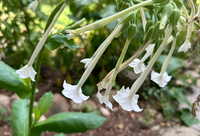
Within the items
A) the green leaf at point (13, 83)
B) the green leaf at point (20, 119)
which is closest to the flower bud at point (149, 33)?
the green leaf at point (13, 83)

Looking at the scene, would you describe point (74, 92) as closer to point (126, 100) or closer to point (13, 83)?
point (126, 100)

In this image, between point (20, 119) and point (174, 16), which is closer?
point (174, 16)

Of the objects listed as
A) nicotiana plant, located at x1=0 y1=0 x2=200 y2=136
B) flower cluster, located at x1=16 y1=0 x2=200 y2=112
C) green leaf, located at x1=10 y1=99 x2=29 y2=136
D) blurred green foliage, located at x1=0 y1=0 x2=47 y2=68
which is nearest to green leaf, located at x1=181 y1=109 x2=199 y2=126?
nicotiana plant, located at x1=0 y1=0 x2=200 y2=136

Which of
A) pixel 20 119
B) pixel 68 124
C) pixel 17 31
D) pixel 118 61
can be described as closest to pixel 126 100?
pixel 118 61

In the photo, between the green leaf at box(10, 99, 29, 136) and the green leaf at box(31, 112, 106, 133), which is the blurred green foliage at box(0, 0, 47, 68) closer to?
the green leaf at box(10, 99, 29, 136)

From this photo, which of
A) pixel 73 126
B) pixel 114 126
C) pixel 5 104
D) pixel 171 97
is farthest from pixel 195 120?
pixel 5 104

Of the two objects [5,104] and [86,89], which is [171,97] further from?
[5,104]
